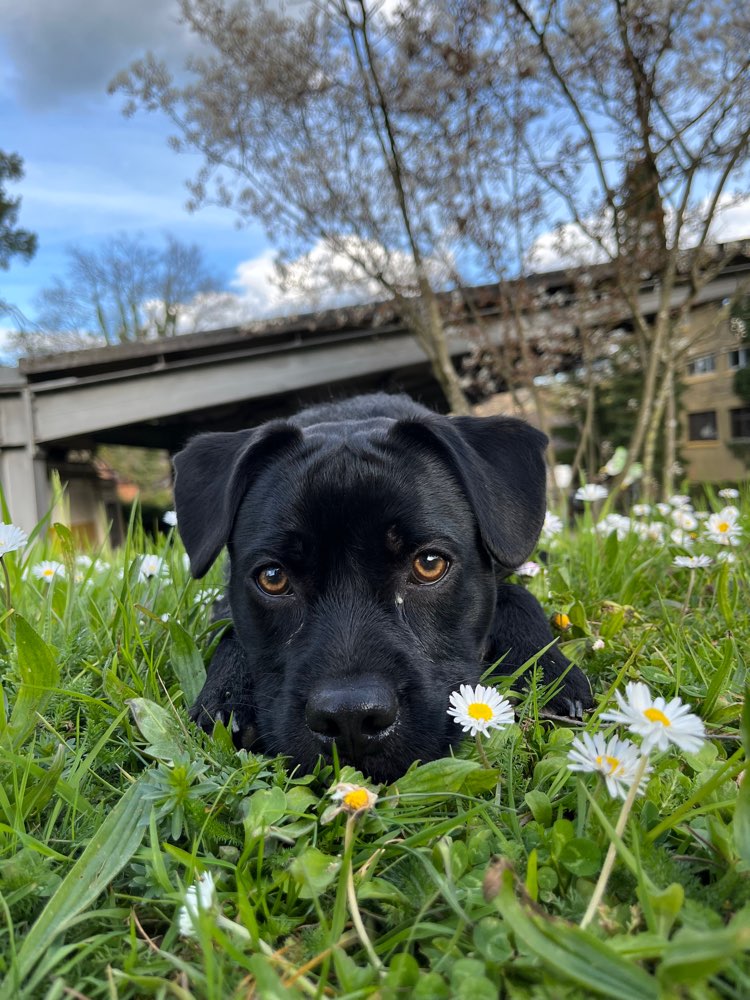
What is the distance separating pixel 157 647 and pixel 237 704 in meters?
0.60

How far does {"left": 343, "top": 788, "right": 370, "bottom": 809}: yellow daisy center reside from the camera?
51.8 inches

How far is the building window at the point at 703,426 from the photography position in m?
26.1

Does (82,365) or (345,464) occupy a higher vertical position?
(82,365)

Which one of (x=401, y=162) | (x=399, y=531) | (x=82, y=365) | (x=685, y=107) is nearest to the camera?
(x=399, y=531)

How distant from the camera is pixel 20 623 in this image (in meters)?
1.70

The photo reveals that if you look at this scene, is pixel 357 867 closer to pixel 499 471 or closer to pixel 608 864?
pixel 608 864

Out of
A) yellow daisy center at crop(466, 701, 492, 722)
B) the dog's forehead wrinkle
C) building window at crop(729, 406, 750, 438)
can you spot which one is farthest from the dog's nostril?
building window at crop(729, 406, 750, 438)

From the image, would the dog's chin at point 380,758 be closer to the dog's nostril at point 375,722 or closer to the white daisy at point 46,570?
the dog's nostril at point 375,722

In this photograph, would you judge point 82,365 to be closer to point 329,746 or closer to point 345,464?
point 345,464

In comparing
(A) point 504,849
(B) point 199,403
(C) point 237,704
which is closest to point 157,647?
(C) point 237,704

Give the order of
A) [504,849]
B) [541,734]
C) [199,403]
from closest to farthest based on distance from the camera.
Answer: [504,849] < [541,734] < [199,403]

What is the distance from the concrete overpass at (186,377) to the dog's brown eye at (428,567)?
8.56 m

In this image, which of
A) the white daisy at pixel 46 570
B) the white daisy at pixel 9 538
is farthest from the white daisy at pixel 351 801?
the white daisy at pixel 46 570

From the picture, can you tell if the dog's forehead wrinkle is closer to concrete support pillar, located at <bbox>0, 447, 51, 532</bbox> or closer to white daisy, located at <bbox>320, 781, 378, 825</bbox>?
white daisy, located at <bbox>320, 781, 378, 825</bbox>
